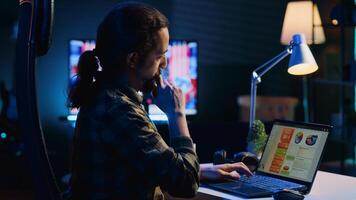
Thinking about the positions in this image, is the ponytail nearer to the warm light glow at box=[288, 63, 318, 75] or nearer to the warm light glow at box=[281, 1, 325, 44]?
the warm light glow at box=[288, 63, 318, 75]

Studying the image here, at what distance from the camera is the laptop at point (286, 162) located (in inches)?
87.9

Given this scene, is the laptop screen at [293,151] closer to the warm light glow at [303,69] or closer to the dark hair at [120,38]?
the warm light glow at [303,69]

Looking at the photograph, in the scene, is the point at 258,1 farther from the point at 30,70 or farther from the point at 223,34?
the point at 30,70

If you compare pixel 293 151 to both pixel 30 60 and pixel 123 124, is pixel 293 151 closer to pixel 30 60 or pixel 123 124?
pixel 123 124

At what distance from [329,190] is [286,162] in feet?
0.69

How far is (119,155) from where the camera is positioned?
157cm

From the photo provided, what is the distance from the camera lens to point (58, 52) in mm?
5844

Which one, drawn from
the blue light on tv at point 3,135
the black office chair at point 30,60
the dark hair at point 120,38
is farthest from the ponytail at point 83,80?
the blue light on tv at point 3,135

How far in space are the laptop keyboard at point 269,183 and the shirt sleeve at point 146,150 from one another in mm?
715

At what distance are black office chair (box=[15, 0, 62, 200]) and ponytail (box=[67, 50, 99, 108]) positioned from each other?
1.25 feet

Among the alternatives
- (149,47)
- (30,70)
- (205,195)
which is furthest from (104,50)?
(205,195)

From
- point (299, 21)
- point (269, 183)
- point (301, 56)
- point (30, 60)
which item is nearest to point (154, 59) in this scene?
point (30, 60)

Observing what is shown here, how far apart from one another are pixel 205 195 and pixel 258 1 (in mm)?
4876

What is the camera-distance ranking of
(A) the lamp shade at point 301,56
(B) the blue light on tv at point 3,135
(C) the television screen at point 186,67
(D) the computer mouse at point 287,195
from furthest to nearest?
1. (C) the television screen at point 186,67
2. (B) the blue light on tv at point 3,135
3. (A) the lamp shade at point 301,56
4. (D) the computer mouse at point 287,195
